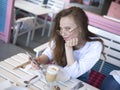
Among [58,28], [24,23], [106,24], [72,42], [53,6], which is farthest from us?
[53,6]

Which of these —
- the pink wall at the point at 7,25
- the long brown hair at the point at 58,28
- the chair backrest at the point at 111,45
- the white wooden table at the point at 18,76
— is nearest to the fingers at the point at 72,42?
the long brown hair at the point at 58,28

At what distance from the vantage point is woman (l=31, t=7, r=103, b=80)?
5.02ft

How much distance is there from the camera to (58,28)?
1661mm

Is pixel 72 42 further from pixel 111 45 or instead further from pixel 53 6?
pixel 53 6

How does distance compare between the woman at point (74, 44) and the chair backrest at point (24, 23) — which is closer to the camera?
the woman at point (74, 44)

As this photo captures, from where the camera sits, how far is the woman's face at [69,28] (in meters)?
1.52

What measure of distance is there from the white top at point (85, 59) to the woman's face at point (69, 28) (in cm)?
15

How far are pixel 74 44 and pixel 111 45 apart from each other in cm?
115

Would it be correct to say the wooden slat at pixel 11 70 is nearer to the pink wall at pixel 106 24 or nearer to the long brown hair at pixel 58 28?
the long brown hair at pixel 58 28

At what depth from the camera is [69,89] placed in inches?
54.1

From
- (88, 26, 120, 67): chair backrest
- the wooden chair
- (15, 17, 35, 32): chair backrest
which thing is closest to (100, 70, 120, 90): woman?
(88, 26, 120, 67): chair backrest

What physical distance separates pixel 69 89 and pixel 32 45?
7.47 ft

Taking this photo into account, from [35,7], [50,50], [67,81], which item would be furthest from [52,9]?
A: [67,81]

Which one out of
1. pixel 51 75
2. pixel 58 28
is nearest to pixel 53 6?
pixel 58 28
